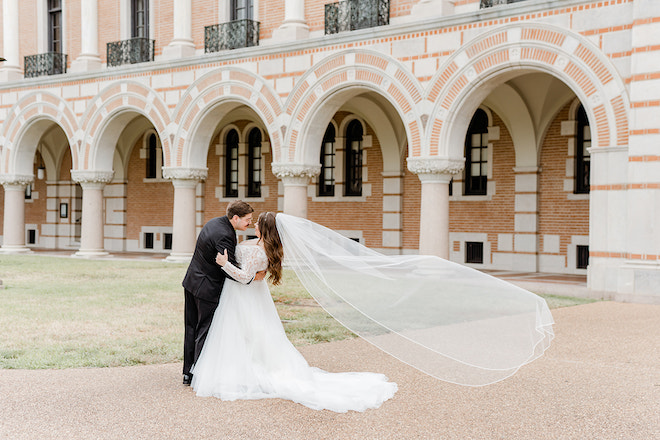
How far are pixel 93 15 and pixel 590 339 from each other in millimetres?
19961

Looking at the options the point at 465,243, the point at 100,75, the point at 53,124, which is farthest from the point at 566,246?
the point at 53,124

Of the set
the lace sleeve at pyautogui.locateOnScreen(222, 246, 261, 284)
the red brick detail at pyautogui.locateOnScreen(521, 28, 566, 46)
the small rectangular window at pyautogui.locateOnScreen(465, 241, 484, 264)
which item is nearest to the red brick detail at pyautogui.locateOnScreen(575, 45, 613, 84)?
the red brick detail at pyautogui.locateOnScreen(521, 28, 566, 46)

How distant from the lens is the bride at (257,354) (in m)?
6.53

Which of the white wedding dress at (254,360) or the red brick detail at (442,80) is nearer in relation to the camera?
the white wedding dress at (254,360)

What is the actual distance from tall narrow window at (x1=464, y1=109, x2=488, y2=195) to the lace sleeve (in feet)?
47.7

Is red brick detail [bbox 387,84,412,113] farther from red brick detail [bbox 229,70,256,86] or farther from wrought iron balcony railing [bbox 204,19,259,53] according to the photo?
wrought iron balcony railing [bbox 204,19,259,53]

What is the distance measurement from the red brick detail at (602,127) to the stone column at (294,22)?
333 inches

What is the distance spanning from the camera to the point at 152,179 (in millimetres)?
27734

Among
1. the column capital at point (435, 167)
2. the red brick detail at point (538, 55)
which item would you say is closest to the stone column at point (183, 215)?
the column capital at point (435, 167)

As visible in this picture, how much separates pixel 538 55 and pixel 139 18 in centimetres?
1442

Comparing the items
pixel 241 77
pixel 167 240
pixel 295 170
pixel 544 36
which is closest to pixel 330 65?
pixel 295 170

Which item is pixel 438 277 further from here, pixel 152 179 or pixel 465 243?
pixel 152 179

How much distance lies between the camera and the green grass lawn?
8.30 meters

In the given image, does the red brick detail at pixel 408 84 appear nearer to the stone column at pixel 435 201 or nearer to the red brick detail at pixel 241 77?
the stone column at pixel 435 201
